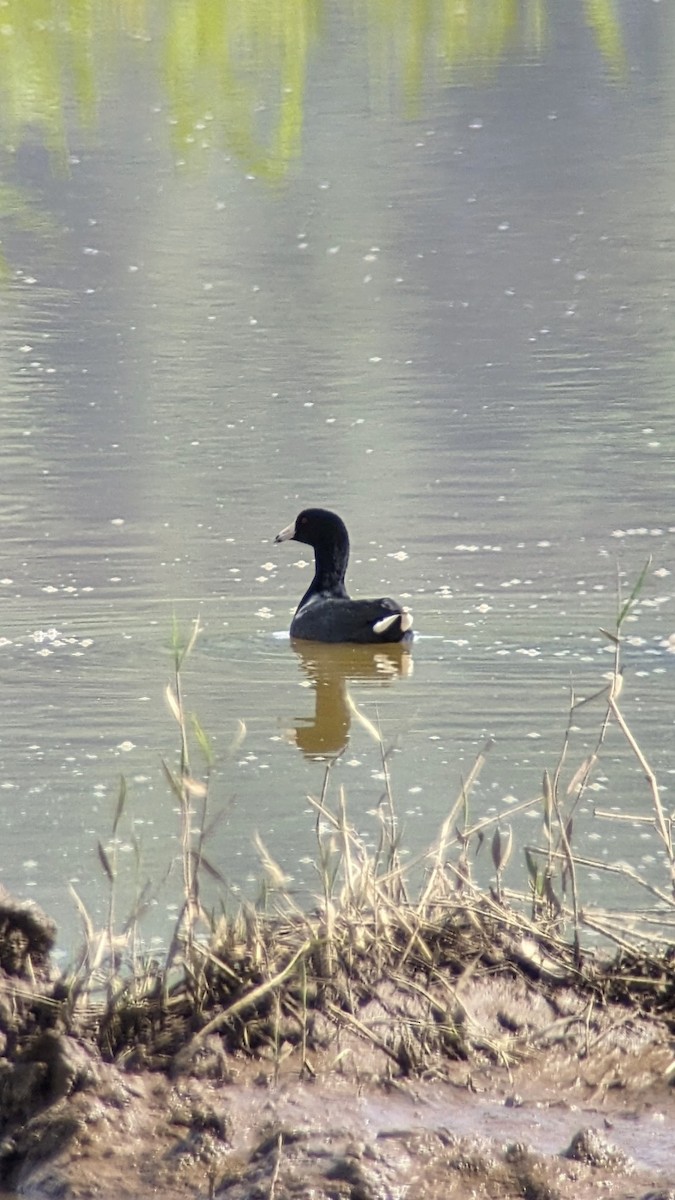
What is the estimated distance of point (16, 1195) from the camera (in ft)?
12.4

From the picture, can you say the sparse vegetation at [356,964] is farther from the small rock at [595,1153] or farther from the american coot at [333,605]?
the american coot at [333,605]

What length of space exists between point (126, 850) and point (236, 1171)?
83.2 inches

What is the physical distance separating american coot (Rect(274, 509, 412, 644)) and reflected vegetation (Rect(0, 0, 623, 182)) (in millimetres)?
9749

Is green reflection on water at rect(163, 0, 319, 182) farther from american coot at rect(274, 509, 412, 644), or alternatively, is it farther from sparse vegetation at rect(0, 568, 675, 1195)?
sparse vegetation at rect(0, 568, 675, 1195)

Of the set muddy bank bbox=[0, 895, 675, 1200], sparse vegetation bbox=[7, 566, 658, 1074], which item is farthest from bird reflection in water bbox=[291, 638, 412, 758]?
muddy bank bbox=[0, 895, 675, 1200]

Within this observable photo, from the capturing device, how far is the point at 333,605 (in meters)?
8.61

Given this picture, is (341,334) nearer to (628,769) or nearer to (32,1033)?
(628,769)

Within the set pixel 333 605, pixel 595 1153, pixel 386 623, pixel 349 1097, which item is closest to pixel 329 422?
pixel 333 605

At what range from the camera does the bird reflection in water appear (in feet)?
23.4

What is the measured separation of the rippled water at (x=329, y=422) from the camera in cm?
666

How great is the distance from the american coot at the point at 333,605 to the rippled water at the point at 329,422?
0.48 ft

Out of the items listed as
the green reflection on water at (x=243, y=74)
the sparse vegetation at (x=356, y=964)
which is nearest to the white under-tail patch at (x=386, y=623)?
the sparse vegetation at (x=356, y=964)

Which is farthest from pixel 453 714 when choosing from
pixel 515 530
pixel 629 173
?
pixel 629 173

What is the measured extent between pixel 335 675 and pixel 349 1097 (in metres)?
4.47
